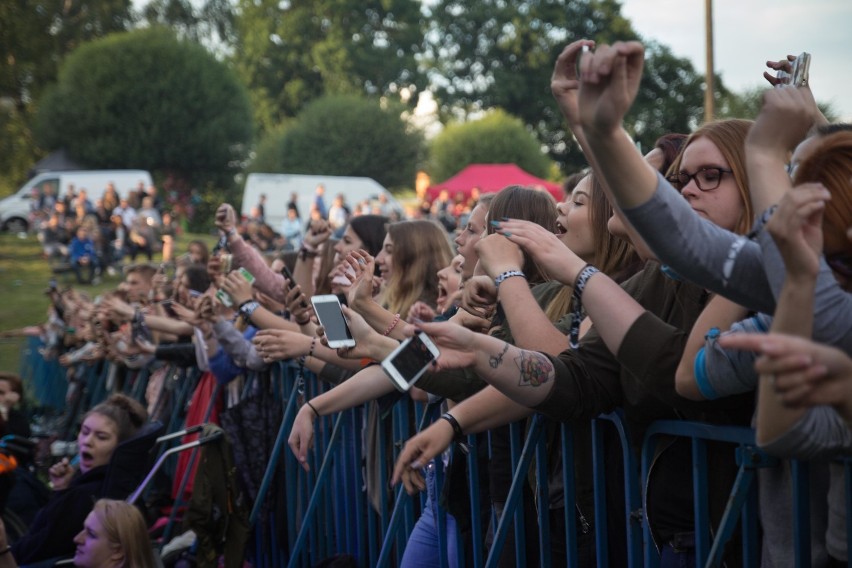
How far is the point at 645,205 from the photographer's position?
2191mm

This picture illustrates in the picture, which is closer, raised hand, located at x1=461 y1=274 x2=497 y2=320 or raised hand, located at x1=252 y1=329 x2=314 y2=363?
raised hand, located at x1=461 y1=274 x2=497 y2=320

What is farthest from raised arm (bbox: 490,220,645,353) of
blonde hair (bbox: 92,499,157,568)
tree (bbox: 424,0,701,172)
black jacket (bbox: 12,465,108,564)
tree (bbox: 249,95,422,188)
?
tree (bbox: 424,0,701,172)

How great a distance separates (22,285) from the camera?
1079 inches

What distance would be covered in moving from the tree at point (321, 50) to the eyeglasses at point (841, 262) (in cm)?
6882

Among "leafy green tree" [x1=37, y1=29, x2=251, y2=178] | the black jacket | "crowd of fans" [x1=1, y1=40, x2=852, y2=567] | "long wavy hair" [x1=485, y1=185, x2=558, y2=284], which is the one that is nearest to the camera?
"crowd of fans" [x1=1, y1=40, x2=852, y2=567]

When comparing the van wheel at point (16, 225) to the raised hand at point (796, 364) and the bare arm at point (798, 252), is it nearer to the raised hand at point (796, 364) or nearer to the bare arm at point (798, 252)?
the bare arm at point (798, 252)

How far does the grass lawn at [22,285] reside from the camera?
66.6 ft

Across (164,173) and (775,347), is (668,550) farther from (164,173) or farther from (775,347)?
(164,173)

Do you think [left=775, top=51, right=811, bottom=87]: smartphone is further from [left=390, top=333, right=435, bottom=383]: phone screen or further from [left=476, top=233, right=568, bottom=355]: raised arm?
[left=390, top=333, right=435, bottom=383]: phone screen

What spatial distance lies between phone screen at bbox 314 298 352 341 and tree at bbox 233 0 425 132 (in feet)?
221

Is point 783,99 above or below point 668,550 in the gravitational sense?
above

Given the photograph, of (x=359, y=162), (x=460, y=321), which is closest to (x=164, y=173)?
(x=359, y=162)

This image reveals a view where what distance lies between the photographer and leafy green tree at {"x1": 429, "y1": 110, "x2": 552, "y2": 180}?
54.1 meters

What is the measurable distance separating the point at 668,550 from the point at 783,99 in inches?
48.2
